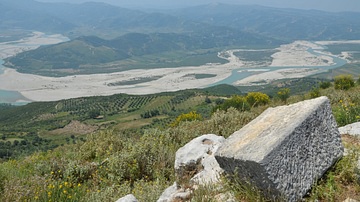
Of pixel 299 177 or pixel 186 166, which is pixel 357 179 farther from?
pixel 186 166

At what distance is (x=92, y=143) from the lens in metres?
10.0

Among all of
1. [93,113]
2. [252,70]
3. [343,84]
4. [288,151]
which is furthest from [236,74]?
[288,151]

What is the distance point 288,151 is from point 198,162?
7.61ft

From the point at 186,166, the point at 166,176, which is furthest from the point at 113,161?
the point at 186,166

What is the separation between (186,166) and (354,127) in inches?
136

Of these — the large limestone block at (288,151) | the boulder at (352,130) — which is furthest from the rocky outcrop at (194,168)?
the boulder at (352,130)

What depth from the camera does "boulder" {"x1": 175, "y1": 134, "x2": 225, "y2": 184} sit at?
5633 millimetres

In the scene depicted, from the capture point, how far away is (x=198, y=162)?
626 centimetres

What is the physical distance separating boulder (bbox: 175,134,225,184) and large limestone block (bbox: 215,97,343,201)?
81cm

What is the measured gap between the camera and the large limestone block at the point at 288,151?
13.4 feet

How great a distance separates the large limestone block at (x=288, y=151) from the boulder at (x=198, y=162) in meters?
0.81

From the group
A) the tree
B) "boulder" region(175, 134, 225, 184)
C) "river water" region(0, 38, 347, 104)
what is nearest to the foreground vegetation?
"boulder" region(175, 134, 225, 184)

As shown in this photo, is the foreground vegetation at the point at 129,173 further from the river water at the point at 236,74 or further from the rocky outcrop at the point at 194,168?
the river water at the point at 236,74

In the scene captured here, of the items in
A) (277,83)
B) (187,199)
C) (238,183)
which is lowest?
(277,83)
